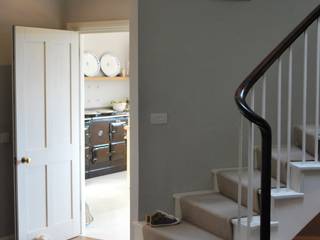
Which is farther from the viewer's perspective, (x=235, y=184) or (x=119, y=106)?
(x=119, y=106)

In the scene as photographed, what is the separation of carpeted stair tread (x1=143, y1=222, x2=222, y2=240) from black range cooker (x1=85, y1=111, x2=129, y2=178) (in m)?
3.86

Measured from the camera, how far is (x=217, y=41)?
13.7 ft

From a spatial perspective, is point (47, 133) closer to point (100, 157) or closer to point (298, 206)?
point (298, 206)

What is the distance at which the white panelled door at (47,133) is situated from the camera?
448 centimetres

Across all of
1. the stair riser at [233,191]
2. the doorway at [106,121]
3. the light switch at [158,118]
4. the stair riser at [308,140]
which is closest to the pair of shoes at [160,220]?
the stair riser at [233,191]

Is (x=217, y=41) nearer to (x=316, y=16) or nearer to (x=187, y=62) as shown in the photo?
(x=187, y=62)

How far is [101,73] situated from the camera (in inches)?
330

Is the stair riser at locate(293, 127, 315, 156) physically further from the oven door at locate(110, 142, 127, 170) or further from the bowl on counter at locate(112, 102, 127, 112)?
the bowl on counter at locate(112, 102, 127, 112)

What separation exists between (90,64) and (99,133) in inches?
50.2

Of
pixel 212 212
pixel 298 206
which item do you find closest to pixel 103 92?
pixel 212 212

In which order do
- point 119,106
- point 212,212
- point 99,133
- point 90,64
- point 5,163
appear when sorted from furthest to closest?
point 119,106
point 90,64
point 99,133
point 5,163
point 212,212

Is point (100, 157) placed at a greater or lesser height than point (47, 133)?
lesser

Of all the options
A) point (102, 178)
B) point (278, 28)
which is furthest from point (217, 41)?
point (102, 178)

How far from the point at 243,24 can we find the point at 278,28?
13.3 inches
